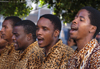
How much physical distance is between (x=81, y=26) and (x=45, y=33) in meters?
1.05

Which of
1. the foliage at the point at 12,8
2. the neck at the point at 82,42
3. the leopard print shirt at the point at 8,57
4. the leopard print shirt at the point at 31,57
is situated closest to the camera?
the neck at the point at 82,42

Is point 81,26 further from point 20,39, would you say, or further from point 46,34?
point 20,39

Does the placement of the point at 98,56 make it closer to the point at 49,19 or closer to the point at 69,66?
the point at 69,66

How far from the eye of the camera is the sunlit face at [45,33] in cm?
355

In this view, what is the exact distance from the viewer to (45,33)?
11.7 feet

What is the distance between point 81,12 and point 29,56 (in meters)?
1.83

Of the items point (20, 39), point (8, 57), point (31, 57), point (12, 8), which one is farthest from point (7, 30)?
point (12, 8)

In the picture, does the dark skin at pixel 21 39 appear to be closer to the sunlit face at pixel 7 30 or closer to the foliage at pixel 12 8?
the sunlit face at pixel 7 30

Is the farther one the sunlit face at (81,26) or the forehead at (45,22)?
the forehead at (45,22)

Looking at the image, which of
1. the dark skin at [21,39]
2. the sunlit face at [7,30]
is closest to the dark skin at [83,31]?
the dark skin at [21,39]

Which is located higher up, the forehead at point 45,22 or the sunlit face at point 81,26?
the sunlit face at point 81,26

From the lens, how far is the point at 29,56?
4.16 metres

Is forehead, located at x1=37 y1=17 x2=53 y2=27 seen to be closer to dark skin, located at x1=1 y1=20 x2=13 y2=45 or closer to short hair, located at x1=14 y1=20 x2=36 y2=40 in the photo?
short hair, located at x1=14 y1=20 x2=36 y2=40

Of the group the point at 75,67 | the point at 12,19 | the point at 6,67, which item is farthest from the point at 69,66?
the point at 12,19
